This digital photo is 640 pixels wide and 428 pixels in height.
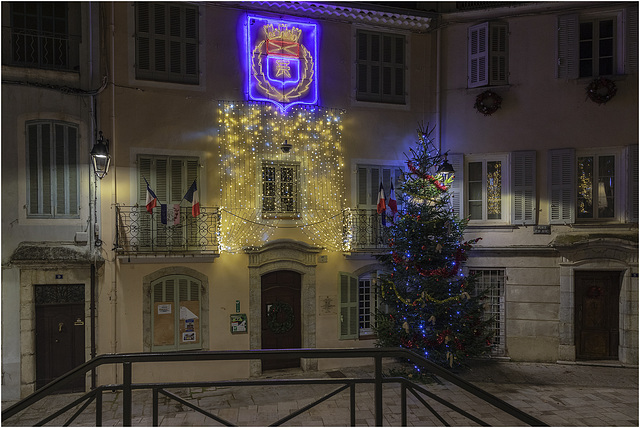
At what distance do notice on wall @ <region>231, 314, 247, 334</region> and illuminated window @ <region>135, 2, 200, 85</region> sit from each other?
578 centimetres

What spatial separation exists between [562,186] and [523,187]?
3.07 feet

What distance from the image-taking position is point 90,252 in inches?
394

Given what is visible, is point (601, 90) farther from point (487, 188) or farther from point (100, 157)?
point (100, 157)

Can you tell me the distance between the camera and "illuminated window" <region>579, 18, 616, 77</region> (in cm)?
1144

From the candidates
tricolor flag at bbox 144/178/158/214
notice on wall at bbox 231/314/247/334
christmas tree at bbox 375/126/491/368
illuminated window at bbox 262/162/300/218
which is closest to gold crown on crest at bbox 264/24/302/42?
illuminated window at bbox 262/162/300/218

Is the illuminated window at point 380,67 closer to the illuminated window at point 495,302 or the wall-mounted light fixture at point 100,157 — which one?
→ the illuminated window at point 495,302

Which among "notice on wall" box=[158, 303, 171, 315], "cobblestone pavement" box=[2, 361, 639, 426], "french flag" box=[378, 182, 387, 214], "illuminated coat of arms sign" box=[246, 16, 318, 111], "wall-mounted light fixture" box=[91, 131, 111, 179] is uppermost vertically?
"illuminated coat of arms sign" box=[246, 16, 318, 111]

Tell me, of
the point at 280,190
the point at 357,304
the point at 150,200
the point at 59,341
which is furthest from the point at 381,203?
the point at 59,341

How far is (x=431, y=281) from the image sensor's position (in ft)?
33.2

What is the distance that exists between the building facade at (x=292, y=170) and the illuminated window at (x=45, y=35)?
0.20 feet

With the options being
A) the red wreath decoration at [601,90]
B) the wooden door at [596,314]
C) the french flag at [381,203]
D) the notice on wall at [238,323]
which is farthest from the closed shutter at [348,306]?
the red wreath decoration at [601,90]

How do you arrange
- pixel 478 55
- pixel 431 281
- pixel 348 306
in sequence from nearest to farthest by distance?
pixel 431 281, pixel 348 306, pixel 478 55

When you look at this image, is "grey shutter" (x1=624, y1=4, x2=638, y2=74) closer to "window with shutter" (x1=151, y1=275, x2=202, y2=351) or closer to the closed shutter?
the closed shutter

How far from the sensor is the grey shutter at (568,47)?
1148 cm
